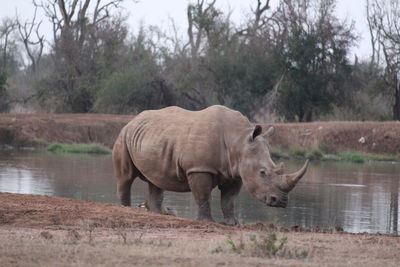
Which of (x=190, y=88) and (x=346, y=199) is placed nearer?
(x=346, y=199)

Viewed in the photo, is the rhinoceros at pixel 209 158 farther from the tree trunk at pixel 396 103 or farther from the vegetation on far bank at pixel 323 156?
the tree trunk at pixel 396 103

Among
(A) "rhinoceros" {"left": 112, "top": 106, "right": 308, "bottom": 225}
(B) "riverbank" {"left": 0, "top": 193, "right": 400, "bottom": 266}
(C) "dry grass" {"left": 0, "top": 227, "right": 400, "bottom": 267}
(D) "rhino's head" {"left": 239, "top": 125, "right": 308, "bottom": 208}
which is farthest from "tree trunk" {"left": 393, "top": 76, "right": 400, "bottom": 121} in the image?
(C) "dry grass" {"left": 0, "top": 227, "right": 400, "bottom": 267}

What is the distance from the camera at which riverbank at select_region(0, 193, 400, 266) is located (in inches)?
303

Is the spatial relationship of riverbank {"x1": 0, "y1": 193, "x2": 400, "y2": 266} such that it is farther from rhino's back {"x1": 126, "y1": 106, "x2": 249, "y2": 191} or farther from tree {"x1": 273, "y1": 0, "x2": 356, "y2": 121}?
tree {"x1": 273, "y1": 0, "x2": 356, "y2": 121}

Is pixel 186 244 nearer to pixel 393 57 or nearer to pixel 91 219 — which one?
pixel 91 219

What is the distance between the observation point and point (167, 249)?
825cm

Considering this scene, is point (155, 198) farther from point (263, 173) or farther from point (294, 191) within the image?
point (294, 191)

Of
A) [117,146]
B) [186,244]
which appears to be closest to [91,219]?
[186,244]

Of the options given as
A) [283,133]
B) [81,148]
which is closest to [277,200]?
[81,148]

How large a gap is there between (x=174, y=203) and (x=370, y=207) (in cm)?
374

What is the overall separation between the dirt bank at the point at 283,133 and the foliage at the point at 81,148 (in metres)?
1.48

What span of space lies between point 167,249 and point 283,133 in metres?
26.0

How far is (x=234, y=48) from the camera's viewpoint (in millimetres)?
42531

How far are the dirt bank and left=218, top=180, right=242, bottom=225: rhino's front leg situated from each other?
20.4m
